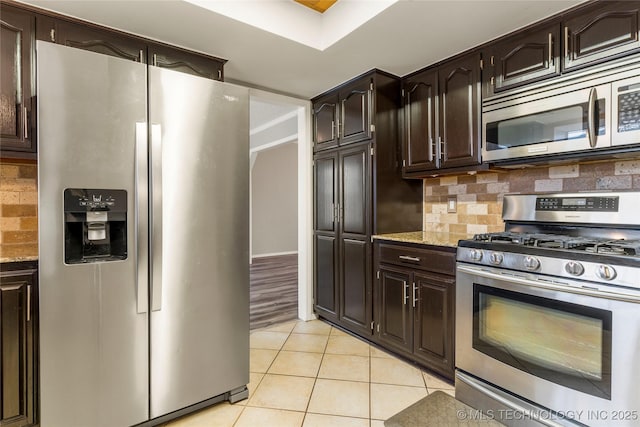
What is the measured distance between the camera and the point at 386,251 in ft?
8.59

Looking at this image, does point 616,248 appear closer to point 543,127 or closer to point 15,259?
point 543,127

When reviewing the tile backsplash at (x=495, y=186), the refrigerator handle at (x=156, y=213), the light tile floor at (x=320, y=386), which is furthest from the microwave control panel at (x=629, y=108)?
the refrigerator handle at (x=156, y=213)

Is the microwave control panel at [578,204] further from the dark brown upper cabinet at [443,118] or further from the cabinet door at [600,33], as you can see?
the cabinet door at [600,33]

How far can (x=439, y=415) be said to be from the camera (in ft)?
6.07

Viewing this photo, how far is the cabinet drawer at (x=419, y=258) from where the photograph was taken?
2.15 meters

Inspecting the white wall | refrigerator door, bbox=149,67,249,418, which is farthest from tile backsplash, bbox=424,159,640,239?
the white wall

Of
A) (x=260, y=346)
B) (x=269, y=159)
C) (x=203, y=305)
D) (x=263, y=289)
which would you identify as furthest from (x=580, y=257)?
(x=269, y=159)

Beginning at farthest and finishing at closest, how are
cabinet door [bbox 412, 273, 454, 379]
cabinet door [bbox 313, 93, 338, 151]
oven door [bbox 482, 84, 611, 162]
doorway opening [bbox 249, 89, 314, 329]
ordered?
1. doorway opening [bbox 249, 89, 314, 329]
2. cabinet door [bbox 313, 93, 338, 151]
3. cabinet door [bbox 412, 273, 454, 379]
4. oven door [bbox 482, 84, 611, 162]

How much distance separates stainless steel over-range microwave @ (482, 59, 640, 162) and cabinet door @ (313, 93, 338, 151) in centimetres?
132

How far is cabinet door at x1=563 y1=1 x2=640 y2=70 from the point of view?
165cm

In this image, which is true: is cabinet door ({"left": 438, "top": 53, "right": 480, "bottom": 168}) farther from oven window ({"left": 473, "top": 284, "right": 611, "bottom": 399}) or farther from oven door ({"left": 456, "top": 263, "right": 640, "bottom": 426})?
oven window ({"left": 473, "top": 284, "right": 611, "bottom": 399})

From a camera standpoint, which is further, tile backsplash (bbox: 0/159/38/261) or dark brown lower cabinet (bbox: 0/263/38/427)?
tile backsplash (bbox: 0/159/38/261)

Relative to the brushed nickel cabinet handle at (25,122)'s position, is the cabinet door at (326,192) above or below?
below

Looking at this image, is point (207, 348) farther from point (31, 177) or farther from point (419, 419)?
point (31, 177)
